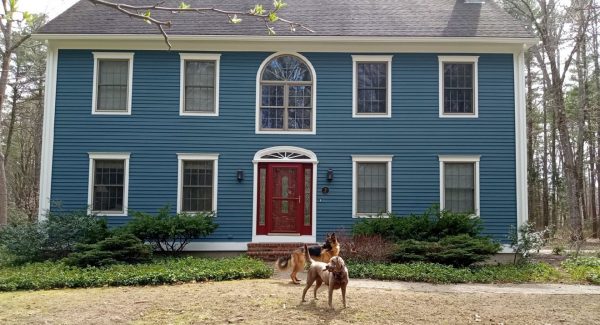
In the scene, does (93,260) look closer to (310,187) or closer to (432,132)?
(310,187)

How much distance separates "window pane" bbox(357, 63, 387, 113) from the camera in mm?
13648

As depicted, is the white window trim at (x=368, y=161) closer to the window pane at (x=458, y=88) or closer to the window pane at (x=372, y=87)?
the window pane at (x=372, y=87)

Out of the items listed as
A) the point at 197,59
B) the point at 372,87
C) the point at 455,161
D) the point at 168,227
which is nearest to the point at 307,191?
the point at 372,87

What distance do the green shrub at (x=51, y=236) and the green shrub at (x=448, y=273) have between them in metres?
6.92

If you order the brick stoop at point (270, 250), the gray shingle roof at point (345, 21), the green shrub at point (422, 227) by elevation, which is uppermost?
the gray shingle roof at point (345, 21)

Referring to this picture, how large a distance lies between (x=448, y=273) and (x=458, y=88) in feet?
19.7

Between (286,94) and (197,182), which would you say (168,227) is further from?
(286,94)

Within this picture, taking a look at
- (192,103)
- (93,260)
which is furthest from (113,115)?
(93,260)

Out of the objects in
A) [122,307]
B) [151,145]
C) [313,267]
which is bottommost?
[122,307]

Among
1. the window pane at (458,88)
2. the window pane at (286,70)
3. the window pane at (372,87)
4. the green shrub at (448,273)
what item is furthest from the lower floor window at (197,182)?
the window pane at (458,88)

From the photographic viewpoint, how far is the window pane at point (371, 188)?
527 inches

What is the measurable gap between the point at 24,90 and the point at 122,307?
22671 mm

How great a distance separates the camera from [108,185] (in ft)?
43.7

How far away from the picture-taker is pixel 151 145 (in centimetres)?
1333
